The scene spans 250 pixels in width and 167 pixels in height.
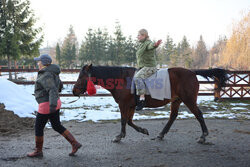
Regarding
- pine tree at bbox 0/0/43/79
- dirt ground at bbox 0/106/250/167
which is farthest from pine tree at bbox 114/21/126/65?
dirt ground at bbox 0/106/250/167

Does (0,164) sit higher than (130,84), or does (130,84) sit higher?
(130,84)

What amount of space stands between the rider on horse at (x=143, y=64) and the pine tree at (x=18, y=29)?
843 inches

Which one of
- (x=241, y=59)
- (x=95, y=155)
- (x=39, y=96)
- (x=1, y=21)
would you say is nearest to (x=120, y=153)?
(x=95, y=155)

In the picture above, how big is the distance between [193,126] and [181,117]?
1.27m

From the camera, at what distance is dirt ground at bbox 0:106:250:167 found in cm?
360

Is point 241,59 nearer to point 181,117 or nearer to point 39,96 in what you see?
point 181,117

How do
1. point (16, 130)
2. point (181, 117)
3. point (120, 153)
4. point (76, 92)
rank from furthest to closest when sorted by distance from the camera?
point (181, 117)
point (16, 130)
point (76, 92)
point (120, 153)

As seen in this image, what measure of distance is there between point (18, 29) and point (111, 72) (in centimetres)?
2248

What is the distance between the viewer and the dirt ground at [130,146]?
3.60 meters

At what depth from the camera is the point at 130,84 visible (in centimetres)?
493

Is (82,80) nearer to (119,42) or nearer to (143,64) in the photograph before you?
(143,64)

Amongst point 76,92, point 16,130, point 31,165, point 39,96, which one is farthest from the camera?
point 16,130

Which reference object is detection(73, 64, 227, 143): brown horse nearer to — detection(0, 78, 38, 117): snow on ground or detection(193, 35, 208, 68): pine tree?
detection(0, 78, 38, 117): snow on ground

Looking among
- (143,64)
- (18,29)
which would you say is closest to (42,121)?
(143,64)
